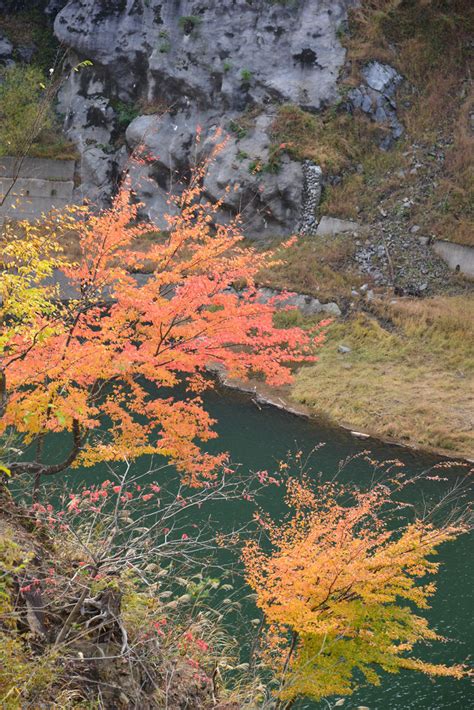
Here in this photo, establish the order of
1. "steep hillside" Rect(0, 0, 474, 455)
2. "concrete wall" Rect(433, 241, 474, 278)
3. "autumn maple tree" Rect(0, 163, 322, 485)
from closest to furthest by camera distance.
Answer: "autumn maple tree" Rect(0, 163, 322, 485) < "concrete wall" Rect(433, 241, 474, 278) < "steep hillside" Rect(0, 0, 474, 455)

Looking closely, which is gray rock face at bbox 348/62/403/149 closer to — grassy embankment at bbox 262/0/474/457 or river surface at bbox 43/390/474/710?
grassy embankment at bbox 262/0/474/457

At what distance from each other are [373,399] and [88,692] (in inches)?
719

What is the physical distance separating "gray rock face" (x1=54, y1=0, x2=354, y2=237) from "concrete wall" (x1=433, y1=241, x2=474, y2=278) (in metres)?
6.70

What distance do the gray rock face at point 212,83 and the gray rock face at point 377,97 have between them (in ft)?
4.47

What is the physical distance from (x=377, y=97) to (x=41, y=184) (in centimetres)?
1744

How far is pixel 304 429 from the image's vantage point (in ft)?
70.3

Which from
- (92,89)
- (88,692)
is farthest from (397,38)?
(88,692)

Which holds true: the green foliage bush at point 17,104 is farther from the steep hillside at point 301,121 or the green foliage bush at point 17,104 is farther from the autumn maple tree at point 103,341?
the autumn maple tree at point 103,341

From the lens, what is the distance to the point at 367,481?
17500mm

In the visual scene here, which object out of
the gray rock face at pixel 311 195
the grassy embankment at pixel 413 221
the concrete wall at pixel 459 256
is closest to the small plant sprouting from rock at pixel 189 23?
the grassy embankment at pixel 413 221

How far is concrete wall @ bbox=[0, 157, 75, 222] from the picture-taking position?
110ft

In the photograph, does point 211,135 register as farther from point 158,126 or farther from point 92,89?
point 92,89

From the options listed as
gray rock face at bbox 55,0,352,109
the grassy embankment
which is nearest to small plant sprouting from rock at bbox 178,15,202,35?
gray rock face at bbox 55,0,352,109

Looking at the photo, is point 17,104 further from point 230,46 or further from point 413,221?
point 413,221
